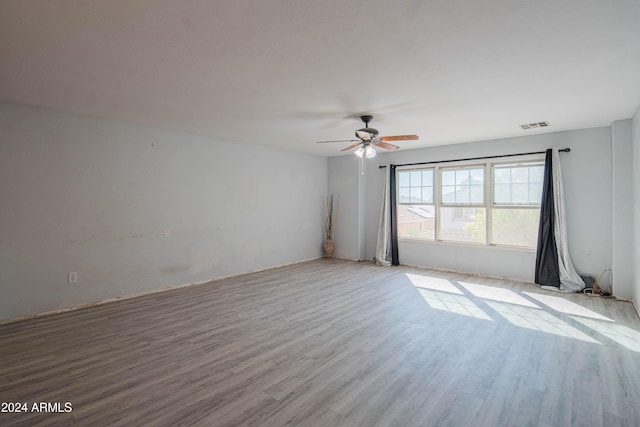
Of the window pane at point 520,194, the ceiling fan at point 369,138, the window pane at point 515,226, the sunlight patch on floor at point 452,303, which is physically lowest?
the sunlight patch on floor at point 452,303

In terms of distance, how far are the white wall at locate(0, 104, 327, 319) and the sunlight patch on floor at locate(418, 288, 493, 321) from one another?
3.41 metres

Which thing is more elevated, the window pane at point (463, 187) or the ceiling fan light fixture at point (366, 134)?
the ceiling fan light fixture at point (366, 134)

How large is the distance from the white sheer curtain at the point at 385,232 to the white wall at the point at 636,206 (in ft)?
13.0

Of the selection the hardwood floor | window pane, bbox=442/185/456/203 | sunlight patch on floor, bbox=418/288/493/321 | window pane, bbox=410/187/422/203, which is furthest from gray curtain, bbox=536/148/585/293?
window pane, bbox=410/187/422/203

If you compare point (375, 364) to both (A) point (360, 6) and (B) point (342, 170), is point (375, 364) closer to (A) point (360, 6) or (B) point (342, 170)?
(A) point (360, 6)

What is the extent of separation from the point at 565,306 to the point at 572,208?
71.1 inches

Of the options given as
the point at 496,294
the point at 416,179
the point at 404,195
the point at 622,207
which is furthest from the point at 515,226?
the point at 404,195

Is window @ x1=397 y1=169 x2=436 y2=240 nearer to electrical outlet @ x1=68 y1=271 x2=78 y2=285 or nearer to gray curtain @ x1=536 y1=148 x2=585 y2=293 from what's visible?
gray curtain @ x1=536 y1=148 x2=585 y2=293

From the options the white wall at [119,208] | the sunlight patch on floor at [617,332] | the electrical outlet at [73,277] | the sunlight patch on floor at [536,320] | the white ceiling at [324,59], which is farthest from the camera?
the electrical outlet at [73,277]

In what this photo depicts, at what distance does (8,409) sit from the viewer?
7.02ft

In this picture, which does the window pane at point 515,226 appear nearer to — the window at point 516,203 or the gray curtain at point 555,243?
the window at point 516,203

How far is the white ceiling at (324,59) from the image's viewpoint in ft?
6.64

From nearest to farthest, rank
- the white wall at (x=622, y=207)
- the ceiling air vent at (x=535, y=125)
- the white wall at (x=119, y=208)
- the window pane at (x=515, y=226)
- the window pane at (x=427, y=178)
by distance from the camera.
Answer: the white wall at (x=119, y=208), the white wall at (x=622, y=207), the ceiling air vent at (x=535, y=125), the window pane at (x=515, y=226), the window pane at (x=427, y=178)

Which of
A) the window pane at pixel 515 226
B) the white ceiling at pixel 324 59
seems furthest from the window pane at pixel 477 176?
the white ceiling at pixel 324 59
